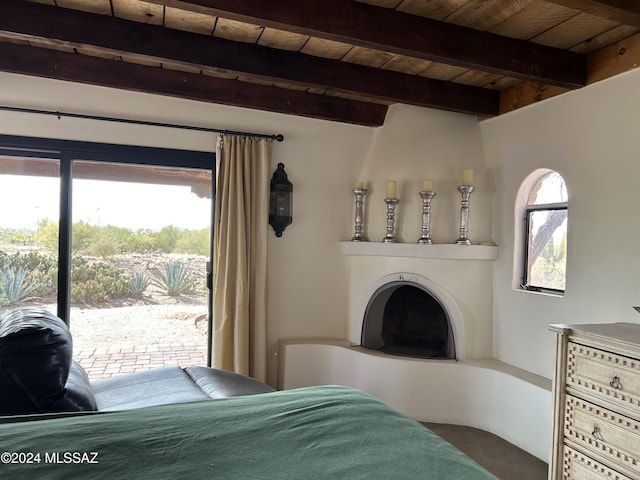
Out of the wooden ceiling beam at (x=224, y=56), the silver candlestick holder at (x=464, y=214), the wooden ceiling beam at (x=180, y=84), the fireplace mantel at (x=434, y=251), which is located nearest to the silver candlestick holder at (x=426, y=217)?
the fireplace mantel at (x=434, y=251)

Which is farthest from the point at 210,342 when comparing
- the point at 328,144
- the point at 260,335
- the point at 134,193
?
the point at 328,144

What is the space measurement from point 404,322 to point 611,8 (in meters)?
2.40

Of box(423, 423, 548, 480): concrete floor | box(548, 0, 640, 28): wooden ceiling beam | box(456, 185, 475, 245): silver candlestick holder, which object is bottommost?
box(423, 423, 548, 480): concrete floor

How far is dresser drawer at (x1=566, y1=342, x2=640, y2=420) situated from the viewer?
1.67 metres

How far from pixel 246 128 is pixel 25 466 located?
274 centimetres

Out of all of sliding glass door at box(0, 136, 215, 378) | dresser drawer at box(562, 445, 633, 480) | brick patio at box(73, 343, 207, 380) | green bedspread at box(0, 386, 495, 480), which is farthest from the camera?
brick patio at box(73, 343, 207, 380)

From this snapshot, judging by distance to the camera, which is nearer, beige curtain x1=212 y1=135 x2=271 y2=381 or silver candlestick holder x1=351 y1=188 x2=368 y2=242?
beige curtain x1=212 y1=135 x2=271 y2=381

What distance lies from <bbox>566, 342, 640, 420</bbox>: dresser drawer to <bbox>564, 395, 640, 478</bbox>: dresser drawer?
0.18 ft

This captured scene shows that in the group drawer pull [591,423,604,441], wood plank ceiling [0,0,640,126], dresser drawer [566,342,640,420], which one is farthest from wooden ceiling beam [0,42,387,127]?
drawer pull [591,423,604,441]

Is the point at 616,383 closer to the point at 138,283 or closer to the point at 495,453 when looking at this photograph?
the point at 495,453

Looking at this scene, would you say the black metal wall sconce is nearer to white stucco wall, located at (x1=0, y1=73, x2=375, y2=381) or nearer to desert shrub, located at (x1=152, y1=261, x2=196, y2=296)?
white stucco wall, located at (x1=0, y1=73, x2=375, y2=381)

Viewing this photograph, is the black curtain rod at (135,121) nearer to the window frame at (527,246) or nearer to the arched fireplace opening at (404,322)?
the arched fireplace opening at (404,322)

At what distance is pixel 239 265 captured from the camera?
3.16 metres

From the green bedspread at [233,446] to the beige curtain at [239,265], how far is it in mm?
1831
